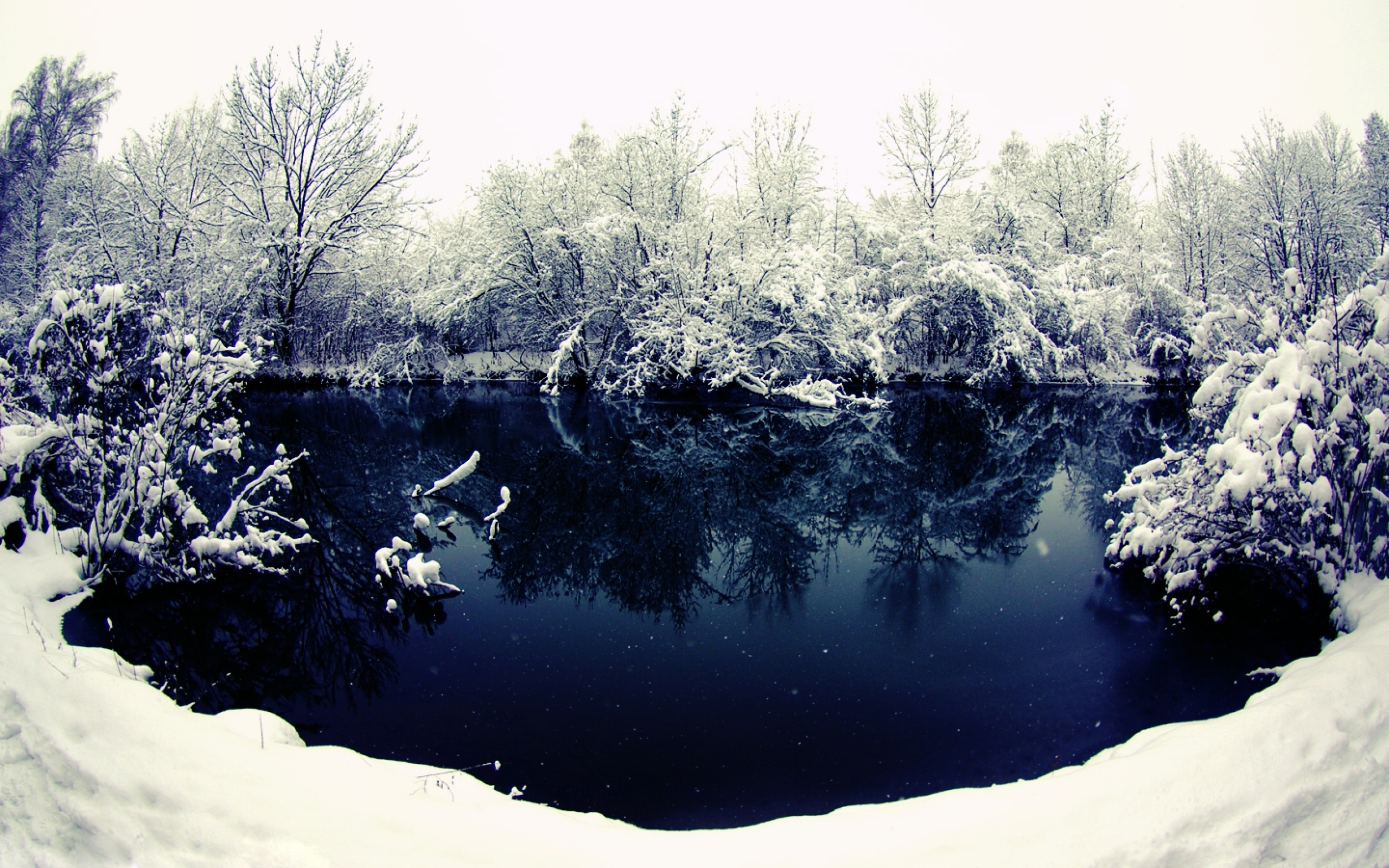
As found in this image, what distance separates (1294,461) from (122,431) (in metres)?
9.36

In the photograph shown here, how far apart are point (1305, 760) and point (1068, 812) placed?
111 cm

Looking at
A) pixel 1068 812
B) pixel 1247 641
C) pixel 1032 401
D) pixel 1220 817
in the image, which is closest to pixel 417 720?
pixel 1068 812

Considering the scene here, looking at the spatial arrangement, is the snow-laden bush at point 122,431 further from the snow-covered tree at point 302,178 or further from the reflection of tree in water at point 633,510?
the snow-covered tree at point 302,178

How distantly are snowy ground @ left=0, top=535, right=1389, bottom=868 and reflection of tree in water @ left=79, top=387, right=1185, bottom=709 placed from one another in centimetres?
146

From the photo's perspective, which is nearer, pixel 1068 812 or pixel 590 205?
pixel 1068 812

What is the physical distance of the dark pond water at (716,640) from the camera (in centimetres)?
360

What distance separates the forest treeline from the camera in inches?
803

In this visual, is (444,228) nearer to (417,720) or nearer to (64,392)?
(64,392)

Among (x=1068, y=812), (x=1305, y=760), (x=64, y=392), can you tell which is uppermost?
(x=64, y=392)

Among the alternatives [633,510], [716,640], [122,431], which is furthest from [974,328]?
[122,431]

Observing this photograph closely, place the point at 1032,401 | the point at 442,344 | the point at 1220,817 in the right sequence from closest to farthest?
the point at 1220,817
the point at 1032,401
the point at 442,344

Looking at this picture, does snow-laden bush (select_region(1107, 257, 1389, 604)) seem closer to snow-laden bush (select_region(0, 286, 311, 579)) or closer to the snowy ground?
the snowy ground

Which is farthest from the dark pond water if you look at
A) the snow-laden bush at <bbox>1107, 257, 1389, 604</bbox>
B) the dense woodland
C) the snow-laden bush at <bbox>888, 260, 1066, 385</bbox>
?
the snow-laden bush at <bbox>888, 260, 1066, 385</bbox>

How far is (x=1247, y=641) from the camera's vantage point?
4836 millimetres
